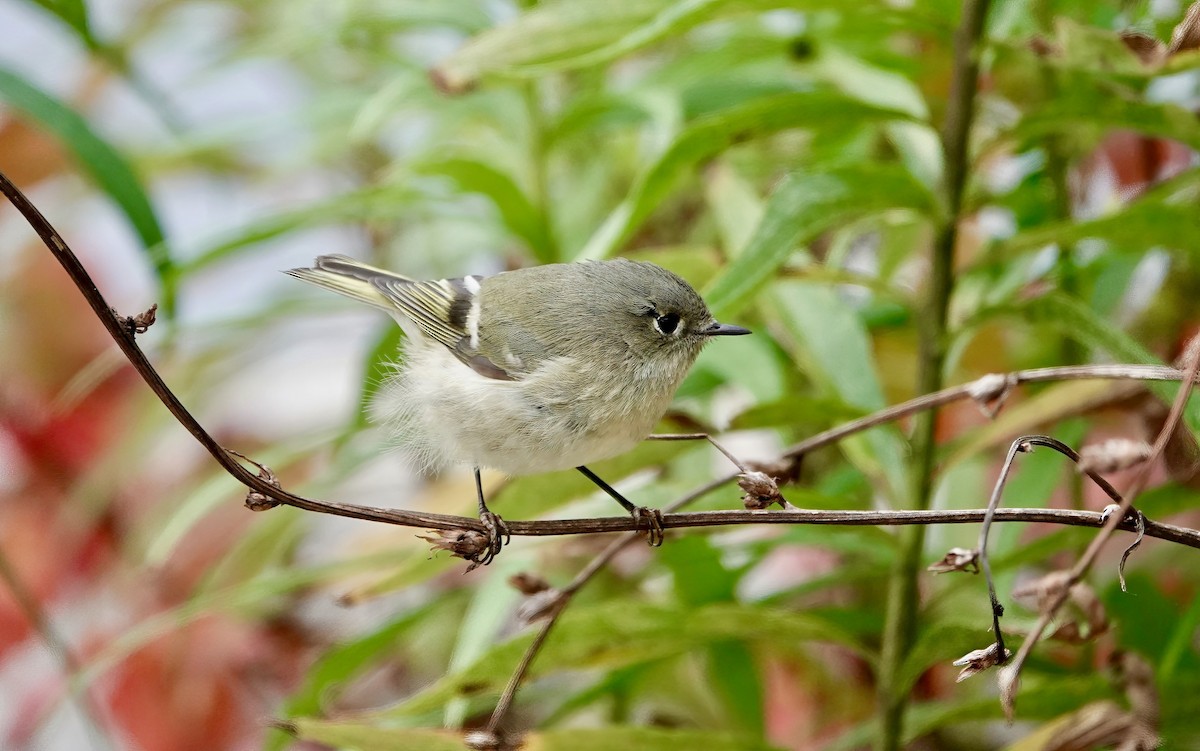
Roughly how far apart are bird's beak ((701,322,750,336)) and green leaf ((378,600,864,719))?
0.67 feet

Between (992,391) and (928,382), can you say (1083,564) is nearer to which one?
(992,391)

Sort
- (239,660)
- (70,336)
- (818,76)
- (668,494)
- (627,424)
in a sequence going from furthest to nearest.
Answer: (70,336)
(239,660)
(818,76)
(668,494)
(627,424)

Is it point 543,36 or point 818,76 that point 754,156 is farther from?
point 543,36

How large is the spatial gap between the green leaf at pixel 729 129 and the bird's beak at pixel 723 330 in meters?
0.10

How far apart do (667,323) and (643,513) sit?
195 mm

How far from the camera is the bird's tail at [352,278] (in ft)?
2.91

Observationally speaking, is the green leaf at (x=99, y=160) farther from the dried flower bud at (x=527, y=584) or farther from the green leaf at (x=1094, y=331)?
the green leaf at (x=1094, y=331)

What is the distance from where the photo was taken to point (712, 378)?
1.08m

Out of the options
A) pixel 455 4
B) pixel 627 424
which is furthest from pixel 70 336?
pixel 627 424

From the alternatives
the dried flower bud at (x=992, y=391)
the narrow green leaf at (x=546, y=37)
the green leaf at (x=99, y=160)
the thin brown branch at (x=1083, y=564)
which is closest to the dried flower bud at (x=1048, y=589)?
the thin brown branch at (x=1083, y=564)

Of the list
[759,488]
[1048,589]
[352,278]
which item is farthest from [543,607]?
[352,278]

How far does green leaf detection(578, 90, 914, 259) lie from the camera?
0.77 metres

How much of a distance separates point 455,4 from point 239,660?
847mm

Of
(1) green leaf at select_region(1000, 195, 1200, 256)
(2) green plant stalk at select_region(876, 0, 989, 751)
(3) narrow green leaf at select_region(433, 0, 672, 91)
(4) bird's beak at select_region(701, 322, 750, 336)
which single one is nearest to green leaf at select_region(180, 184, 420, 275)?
(3) narrow green leaf at select_region(433, 0, 672, 91)
